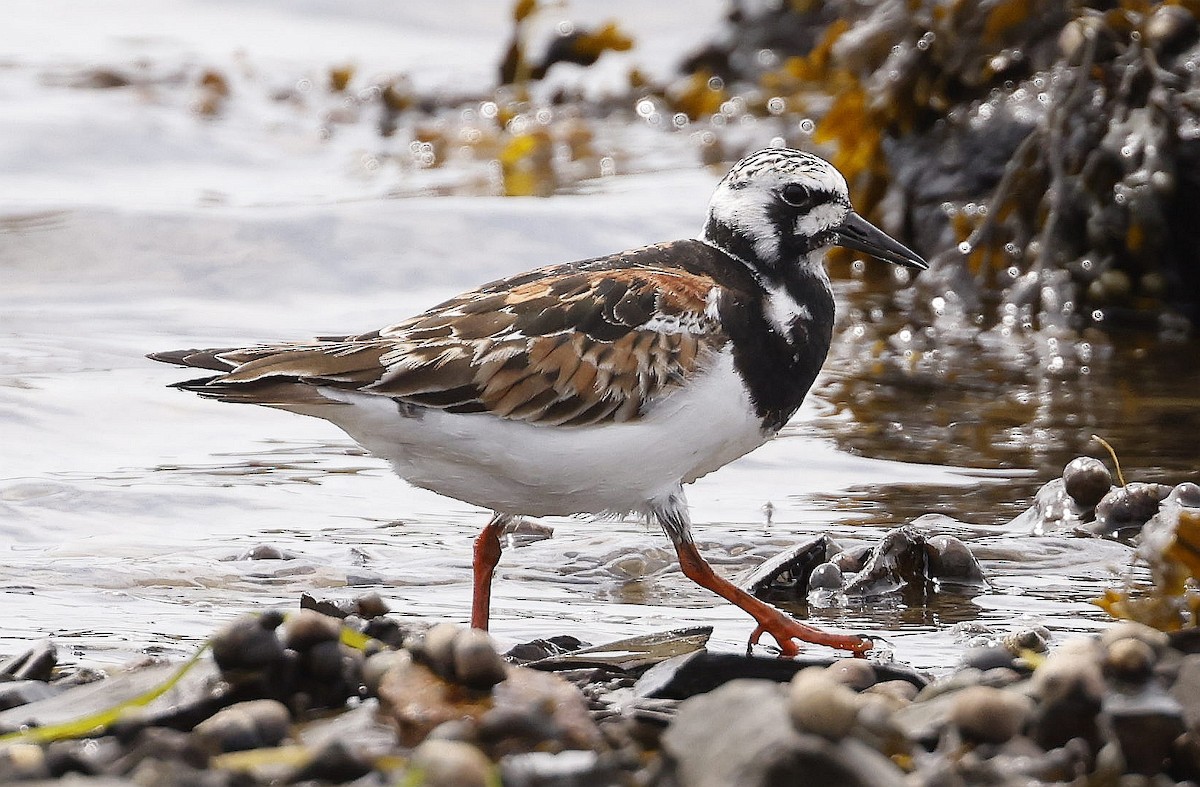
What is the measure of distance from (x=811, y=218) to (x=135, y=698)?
1.98m

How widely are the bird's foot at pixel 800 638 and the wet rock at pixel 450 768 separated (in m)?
1.46

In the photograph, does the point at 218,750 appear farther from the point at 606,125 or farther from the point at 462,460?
the point at 606,125

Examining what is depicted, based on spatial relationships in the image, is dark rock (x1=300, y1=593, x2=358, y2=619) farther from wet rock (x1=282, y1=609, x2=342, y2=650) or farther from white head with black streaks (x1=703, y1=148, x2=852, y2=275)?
white head with black streaks (x1=703, y1=148, x2=852, y2=275)

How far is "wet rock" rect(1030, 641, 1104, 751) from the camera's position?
94.3 inches

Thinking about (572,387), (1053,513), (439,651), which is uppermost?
(572,387)

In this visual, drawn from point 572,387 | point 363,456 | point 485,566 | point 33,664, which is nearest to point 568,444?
point 572,387

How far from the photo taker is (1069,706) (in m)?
2.39

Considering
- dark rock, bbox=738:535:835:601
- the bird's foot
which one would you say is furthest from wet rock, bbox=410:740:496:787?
dark rock, bbox=738:535:835:601

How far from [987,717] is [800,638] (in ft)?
3.81

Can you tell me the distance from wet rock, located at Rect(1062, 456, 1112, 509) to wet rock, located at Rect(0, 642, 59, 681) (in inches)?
107

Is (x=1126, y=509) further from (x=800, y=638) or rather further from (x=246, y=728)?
(x=246, y=728)

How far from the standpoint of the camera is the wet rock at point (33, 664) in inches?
115

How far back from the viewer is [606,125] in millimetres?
11000

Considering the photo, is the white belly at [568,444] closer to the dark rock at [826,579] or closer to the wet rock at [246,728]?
the dark rock at [826,579]
